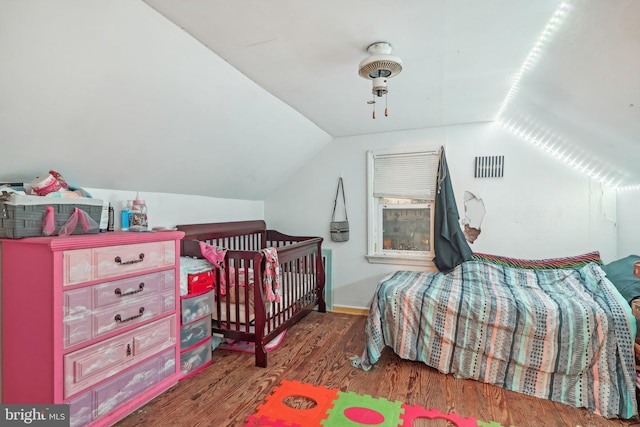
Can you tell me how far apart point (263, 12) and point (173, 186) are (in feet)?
5.32

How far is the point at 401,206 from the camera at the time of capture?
341 centimetres

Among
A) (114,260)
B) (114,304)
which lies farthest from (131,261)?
(114,304)

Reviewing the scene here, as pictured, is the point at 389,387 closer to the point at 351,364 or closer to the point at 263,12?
the point at 351,364

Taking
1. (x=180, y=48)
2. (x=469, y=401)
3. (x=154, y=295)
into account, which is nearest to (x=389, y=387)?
(x=469, y=401)

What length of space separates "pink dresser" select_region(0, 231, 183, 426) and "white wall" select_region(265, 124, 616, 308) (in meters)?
2.17

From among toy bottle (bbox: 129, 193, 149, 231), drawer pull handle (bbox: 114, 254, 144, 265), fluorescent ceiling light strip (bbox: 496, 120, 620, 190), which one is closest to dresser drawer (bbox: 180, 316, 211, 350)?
drawer pull handle (bbox: 114, 254, 144, 265)

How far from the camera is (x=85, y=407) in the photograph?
1425 mm

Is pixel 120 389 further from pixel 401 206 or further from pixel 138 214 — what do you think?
pixel 401 206

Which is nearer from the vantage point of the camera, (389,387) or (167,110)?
(167,110)

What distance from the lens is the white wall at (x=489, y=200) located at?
9.20ft

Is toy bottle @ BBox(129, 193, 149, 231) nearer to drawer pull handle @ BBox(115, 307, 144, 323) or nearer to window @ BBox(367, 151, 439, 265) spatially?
drawer pull handle @ BBox(115, 307, 144, 323)

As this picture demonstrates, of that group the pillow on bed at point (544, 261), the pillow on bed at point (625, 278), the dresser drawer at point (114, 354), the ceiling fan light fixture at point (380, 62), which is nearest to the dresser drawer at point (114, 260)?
the dresser drawer at point (114, 354)

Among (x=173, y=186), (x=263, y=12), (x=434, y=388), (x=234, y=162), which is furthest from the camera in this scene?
(x=234, y=162)

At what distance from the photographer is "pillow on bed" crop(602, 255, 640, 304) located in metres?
1.98
